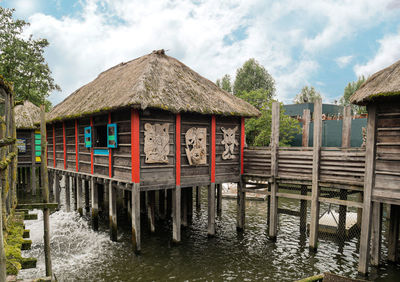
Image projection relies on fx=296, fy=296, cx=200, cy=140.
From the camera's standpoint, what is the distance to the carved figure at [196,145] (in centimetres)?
1181

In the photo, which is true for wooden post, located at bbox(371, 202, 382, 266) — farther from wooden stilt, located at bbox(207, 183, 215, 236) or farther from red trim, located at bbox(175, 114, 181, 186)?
red trim, located at bbox(175, 114, 181, 186)

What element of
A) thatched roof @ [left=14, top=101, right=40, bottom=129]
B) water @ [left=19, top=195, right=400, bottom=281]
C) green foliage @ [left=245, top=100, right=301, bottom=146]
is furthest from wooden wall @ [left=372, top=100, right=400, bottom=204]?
thatched roof @ [left=14, top=101, right=40, bottom=129]

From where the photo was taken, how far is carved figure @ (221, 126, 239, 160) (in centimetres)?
1293

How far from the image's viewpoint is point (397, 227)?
10320 mm

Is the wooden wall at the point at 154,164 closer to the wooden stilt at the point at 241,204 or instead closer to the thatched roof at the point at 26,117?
the wooden stilt at the point at 241,204

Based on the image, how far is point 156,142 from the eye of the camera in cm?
1095

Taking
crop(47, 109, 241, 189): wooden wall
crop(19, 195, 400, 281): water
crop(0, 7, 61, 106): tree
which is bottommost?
crop(19, 195, 400, 281): water

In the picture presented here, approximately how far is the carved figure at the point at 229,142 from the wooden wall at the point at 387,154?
19.0ft

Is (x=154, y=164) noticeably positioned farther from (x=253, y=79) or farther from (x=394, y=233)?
(x=253, y=79)

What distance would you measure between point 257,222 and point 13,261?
13.3 metres

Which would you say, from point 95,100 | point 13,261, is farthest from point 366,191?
point 95,100

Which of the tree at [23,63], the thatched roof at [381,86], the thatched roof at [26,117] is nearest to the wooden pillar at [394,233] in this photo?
the thatched roof at [381,86]

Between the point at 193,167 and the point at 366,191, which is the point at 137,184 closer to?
the point at 193,167

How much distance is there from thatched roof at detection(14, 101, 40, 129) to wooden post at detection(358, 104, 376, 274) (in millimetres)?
20721
